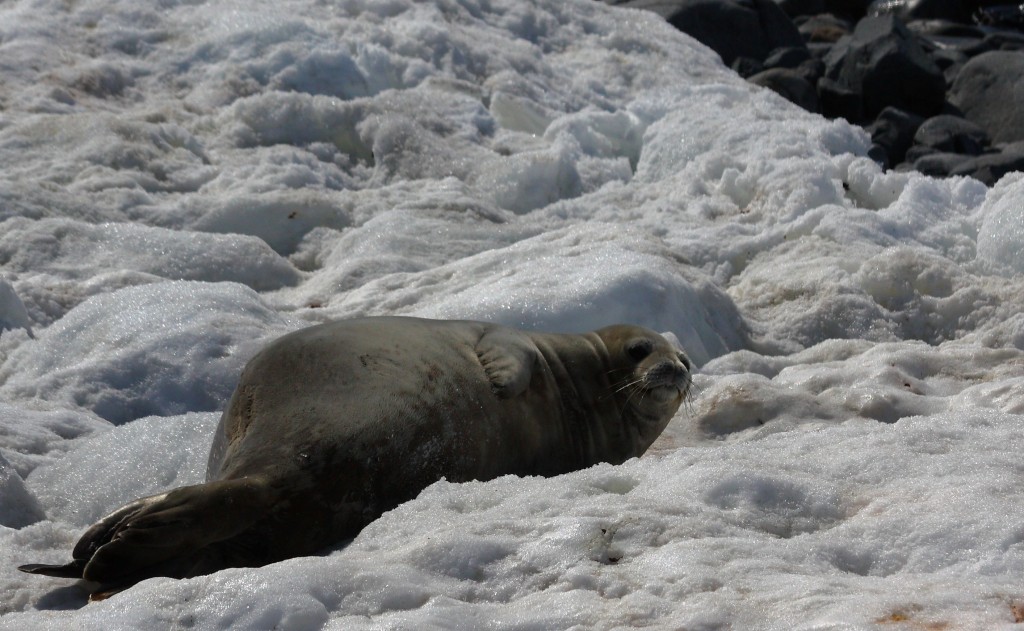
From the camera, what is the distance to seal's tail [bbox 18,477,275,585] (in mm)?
3035

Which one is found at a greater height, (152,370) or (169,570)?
(169,570)

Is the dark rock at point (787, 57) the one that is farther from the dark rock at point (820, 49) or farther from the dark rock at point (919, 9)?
the dark rock at point (919, 9)

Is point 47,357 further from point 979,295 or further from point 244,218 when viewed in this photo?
point 979,295

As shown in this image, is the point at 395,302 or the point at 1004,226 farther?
the point at 1004,226

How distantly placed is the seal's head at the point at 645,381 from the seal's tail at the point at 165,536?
76.2 inches

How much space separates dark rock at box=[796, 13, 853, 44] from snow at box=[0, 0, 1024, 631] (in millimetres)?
5596

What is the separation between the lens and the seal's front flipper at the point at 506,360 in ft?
14.0

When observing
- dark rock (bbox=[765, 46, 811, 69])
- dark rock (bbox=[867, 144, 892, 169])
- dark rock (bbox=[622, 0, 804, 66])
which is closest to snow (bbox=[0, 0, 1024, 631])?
dark rock (bbox=[622, 0, 804, 66])

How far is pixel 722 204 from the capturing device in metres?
7.37

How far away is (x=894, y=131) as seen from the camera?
1120cm

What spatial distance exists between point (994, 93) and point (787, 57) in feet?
6.23

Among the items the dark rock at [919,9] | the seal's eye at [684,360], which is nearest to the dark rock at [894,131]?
the seal's eye at [684,360]

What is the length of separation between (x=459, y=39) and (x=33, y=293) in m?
4.09

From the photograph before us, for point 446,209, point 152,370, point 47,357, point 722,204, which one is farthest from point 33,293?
point 722,204
